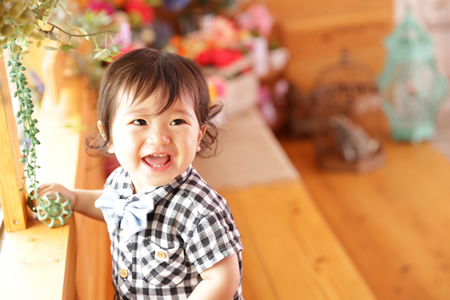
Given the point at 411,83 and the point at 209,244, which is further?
the point at 411,83

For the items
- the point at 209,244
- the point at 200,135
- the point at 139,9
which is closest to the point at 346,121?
the point at 139,9

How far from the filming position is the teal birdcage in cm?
326

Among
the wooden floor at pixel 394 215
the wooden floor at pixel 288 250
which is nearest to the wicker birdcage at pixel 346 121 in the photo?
the wooden floor at pixel 394 215

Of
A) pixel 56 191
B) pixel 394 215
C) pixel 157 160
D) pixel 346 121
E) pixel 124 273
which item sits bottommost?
pixel 394 215

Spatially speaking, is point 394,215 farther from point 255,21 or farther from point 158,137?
point 158,137

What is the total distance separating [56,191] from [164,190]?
268 mm

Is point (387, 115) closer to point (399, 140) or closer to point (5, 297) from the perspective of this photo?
point (399, 140)

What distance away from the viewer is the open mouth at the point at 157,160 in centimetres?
90

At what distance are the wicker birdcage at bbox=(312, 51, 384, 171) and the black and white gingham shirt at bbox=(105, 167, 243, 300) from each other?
230 centimetres

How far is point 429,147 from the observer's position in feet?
11.2

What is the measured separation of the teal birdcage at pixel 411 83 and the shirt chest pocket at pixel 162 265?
2681mm

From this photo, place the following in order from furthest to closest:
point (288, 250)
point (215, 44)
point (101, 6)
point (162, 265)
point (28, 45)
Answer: point (215, 44) → point (101, 6) → point (288, 250) → point (162, 265) → point (28, 45)

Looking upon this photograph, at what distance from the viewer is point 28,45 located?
2.77ft

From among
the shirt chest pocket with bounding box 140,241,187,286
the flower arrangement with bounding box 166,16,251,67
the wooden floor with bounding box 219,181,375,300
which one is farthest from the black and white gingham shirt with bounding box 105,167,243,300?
the flower arrangement with bounding box 166,16,251,67
